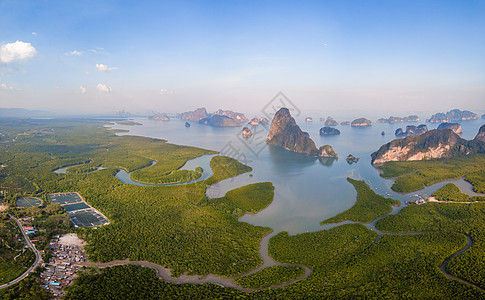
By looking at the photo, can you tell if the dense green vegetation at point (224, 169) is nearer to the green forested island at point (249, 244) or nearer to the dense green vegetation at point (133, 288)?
the green forested island at point (249, 244)

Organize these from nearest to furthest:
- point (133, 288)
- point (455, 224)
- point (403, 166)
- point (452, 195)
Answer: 1. point (133, 288)
2. point (455, 224)
3. point (452, 195)
4. point (403, 166)

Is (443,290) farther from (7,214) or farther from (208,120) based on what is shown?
(208,120)

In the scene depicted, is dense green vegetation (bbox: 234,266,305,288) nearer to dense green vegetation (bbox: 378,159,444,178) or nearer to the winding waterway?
the winding waterway

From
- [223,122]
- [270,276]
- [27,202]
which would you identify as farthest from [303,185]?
[223,122]

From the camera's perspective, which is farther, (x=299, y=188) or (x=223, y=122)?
(x=223, y=122)

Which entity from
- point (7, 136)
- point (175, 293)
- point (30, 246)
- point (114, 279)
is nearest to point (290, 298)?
point (175, 293)

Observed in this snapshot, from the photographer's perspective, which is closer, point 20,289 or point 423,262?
point 20,289

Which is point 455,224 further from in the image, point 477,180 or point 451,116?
point 451,116
